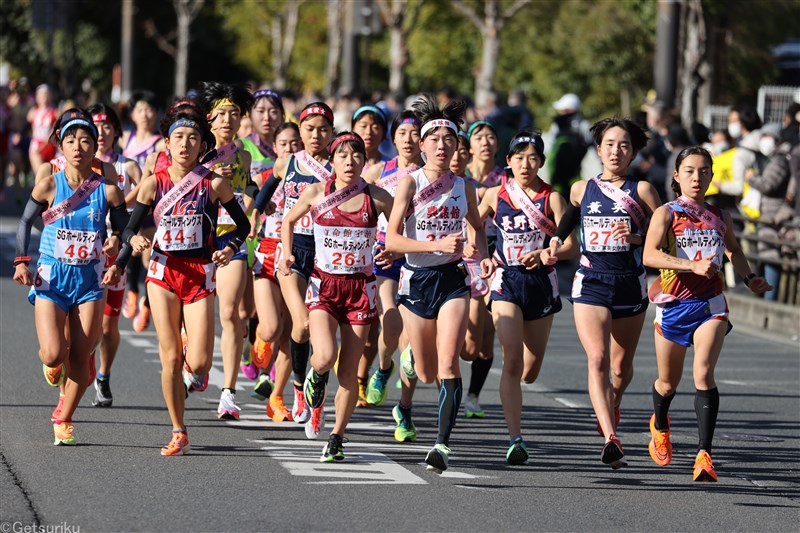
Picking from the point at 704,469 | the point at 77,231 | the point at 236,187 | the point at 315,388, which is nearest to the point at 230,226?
the point at 236,187

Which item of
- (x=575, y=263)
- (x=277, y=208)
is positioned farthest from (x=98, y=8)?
(x=277, y=208)

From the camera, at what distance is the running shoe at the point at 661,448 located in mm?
9719

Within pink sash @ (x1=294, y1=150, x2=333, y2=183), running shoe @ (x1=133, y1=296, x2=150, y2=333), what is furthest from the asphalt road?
running shoe @ (x1=133, y1=296, x2=150, y2=333)

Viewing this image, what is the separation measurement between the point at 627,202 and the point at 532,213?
0.69 metres

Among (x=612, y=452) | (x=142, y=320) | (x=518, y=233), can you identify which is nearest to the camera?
(x=612, y=452)

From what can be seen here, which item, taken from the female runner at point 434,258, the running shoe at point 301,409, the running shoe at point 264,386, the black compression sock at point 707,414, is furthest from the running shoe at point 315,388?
the black compression sock at point 707,414

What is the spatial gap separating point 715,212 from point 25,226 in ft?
13.5

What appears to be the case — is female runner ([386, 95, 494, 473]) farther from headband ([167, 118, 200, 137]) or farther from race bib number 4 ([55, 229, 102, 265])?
race bib number 4 ([55, 229, 102, 265])

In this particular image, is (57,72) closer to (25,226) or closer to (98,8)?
(98,8)

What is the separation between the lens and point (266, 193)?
1123 cm

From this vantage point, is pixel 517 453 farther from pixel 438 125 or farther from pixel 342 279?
pixel 438 125

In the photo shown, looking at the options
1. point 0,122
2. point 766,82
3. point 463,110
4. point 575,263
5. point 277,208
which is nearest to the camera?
point 463,110

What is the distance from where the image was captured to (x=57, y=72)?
7062cm

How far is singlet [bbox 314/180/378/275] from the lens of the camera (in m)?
9.67
